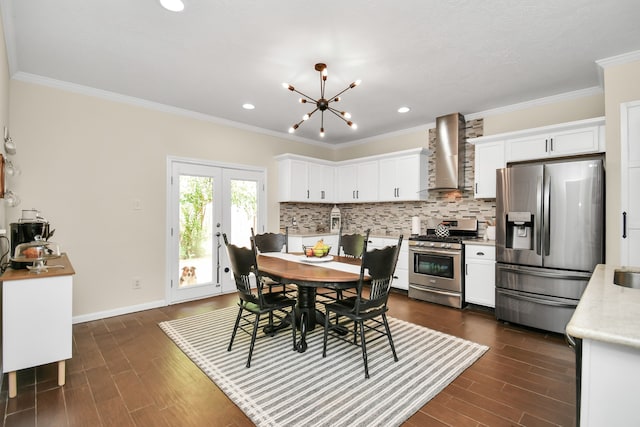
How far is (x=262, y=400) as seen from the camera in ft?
6.82

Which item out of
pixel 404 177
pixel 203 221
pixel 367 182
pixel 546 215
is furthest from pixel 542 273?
pixel 203 221

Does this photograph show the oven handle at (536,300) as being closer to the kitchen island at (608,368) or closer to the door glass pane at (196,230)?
the kitchen island at (608,368)

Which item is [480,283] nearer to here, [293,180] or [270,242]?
[270,242]

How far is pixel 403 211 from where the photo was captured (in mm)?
5395

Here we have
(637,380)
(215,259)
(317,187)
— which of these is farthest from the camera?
(317,187)

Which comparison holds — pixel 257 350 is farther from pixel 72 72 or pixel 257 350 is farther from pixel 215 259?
pixel 72 72

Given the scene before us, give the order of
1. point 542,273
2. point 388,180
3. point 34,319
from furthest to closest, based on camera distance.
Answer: point 388,180 < point 542,273 < point 34,319

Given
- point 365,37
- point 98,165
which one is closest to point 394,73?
point 365,37

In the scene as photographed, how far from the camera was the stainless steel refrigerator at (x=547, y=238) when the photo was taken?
Result: 9.93 ft

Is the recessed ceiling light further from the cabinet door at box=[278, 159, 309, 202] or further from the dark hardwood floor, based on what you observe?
the cabinet door at box=[278, 159, 309, 202]

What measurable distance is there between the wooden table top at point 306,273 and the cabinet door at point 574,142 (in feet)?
8.68

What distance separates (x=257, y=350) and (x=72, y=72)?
3281 mm

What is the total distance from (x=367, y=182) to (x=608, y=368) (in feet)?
15.4

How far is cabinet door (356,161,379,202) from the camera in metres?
5.44
